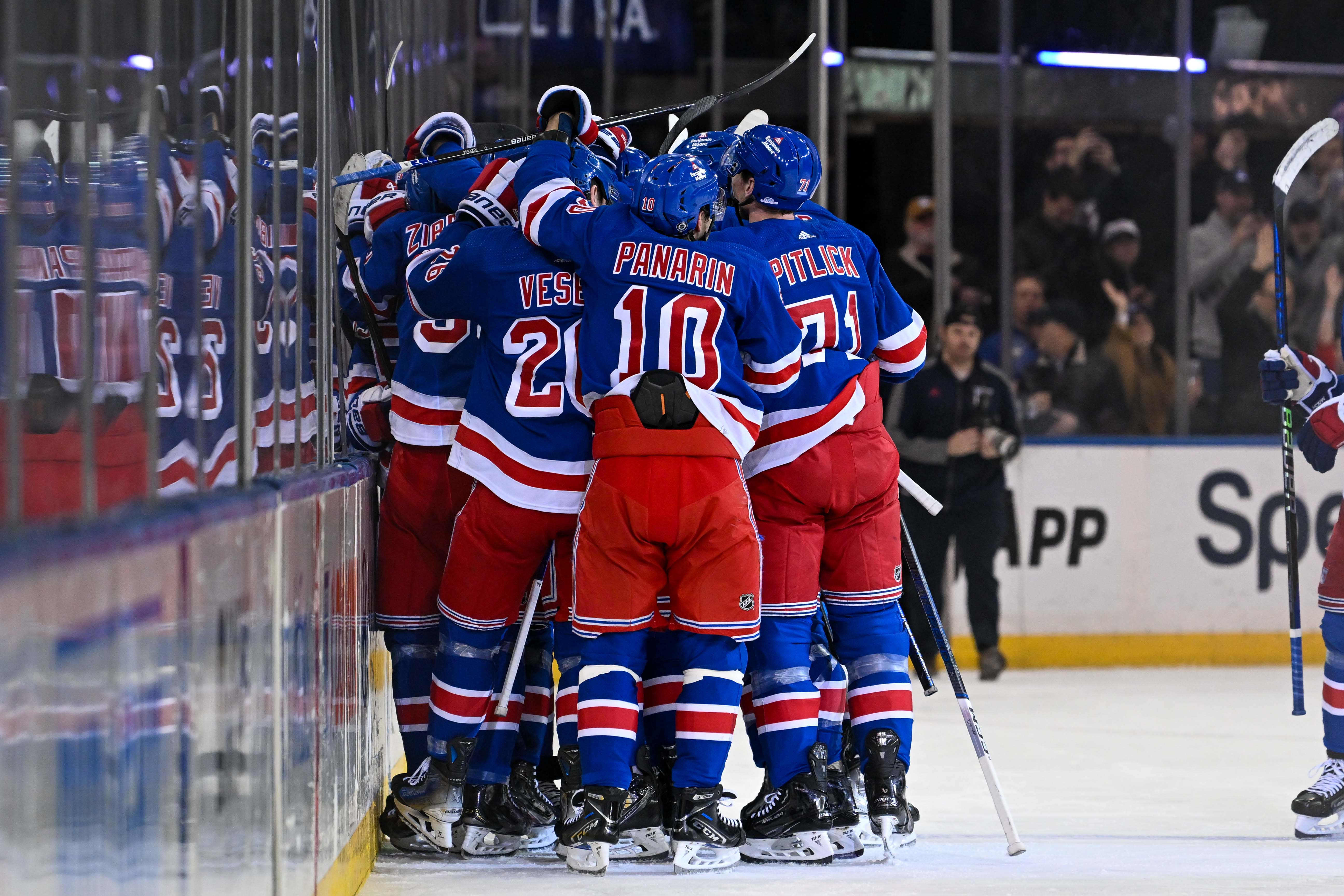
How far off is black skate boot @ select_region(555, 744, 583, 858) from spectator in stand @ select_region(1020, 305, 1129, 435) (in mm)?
4848

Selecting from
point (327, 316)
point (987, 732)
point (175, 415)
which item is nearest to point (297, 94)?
point (327, 316)

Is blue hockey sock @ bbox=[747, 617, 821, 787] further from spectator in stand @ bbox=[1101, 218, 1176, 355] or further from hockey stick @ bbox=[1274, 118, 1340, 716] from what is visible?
spectator in stand @ bbox=[1101, 218, 1176, 355]

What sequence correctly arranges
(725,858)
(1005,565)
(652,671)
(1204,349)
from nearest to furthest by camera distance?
(725,858)
(652,671)
(1005,565)
(1204,349)

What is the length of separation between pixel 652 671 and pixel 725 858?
0.48 m

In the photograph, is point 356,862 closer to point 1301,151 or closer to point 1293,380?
point 1293,380

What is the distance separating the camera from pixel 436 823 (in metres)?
3.30

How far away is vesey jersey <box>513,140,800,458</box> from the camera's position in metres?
3.20

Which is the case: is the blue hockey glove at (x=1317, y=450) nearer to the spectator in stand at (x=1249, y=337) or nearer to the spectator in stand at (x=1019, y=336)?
the spectator in stand at (x=1019, y=336)

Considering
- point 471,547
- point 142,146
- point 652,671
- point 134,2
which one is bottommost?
point 652,671

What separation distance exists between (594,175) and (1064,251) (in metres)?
5.12

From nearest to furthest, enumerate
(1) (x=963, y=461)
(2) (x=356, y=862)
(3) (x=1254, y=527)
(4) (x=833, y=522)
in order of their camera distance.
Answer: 1. (2) (x=356, y=862)
2. (4) (x=833, y=522)
3. (1) (x=963, y=461)
4. (3) (x=1254, y=527)

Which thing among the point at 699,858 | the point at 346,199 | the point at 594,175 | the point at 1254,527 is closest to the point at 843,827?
the point at 699,858

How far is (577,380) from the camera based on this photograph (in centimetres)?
332

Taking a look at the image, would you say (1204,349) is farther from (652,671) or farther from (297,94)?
(297,94)
